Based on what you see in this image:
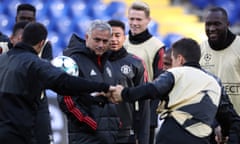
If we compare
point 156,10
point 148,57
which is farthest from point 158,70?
point 156,10

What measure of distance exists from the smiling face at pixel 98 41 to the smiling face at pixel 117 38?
2.02 feet

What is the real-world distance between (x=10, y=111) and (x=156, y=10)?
512 inches

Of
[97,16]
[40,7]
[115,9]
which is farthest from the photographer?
[115,9]

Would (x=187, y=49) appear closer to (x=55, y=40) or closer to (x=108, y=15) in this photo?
(x=55, y=40)

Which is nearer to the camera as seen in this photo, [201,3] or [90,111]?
[90,111]

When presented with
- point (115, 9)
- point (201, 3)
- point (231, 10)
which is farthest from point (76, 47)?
point (201, 3)

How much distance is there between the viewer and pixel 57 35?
1722cm

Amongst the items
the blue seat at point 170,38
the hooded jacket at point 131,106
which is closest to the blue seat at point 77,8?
the blue seat at point 170,38

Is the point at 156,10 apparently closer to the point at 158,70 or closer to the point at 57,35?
the point at 57,35

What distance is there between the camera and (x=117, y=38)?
8320 mm

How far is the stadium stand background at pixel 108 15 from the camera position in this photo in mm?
17188

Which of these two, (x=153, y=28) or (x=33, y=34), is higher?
(x=33, y=34)

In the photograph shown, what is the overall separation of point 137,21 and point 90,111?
7.58ft

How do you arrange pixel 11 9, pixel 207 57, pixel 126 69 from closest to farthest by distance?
pixel 126 69 → pixel 207 57 → pixel 11 9
